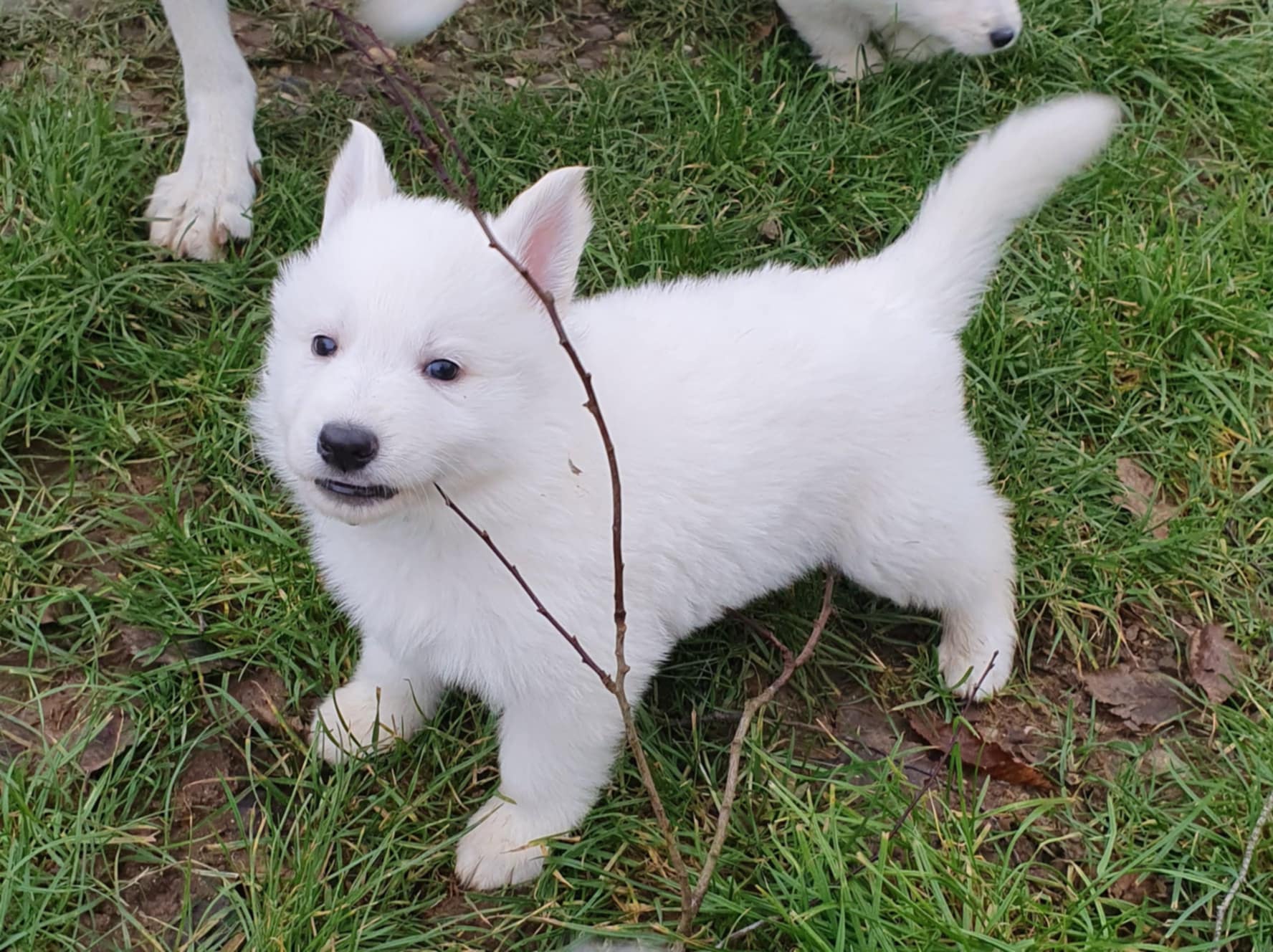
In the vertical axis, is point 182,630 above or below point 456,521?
below

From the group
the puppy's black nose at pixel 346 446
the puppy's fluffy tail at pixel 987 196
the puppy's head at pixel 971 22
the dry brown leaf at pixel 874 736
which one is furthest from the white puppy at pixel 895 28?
the puppy's black nose at pixel 346 446

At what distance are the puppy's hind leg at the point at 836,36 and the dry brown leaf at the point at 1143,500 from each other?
1.91 meters

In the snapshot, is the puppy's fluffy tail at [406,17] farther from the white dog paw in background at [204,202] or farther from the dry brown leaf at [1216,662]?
the dry brown leaf at [1216,662]

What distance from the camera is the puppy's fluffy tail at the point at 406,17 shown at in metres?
3.13

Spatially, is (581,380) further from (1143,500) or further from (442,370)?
(1143,500)

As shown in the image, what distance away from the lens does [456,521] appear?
2080 mm

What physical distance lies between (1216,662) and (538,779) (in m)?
1.94

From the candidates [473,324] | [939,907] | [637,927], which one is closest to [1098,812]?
[939,907]

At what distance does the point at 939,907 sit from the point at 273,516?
201 centimetres

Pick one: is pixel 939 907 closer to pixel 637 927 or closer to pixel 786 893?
pixel 786 893

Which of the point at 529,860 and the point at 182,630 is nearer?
the point at 529,860

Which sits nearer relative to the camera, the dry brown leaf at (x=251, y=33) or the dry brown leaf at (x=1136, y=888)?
the dry brown leaf at (x=1136, y=888)

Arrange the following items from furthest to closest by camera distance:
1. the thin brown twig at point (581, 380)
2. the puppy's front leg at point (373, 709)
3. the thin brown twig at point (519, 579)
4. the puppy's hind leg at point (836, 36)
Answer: the puppy's hind leg at point (836, 36) → the puppy's front leg at point (373, 709) → the thin brown twig at point (519, 579) → the thin brown twig at point (581, 380)

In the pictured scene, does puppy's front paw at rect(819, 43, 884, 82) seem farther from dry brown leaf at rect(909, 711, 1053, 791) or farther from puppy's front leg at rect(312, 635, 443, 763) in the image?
puppy's front leg at rect(312, 635, 443, 763)
